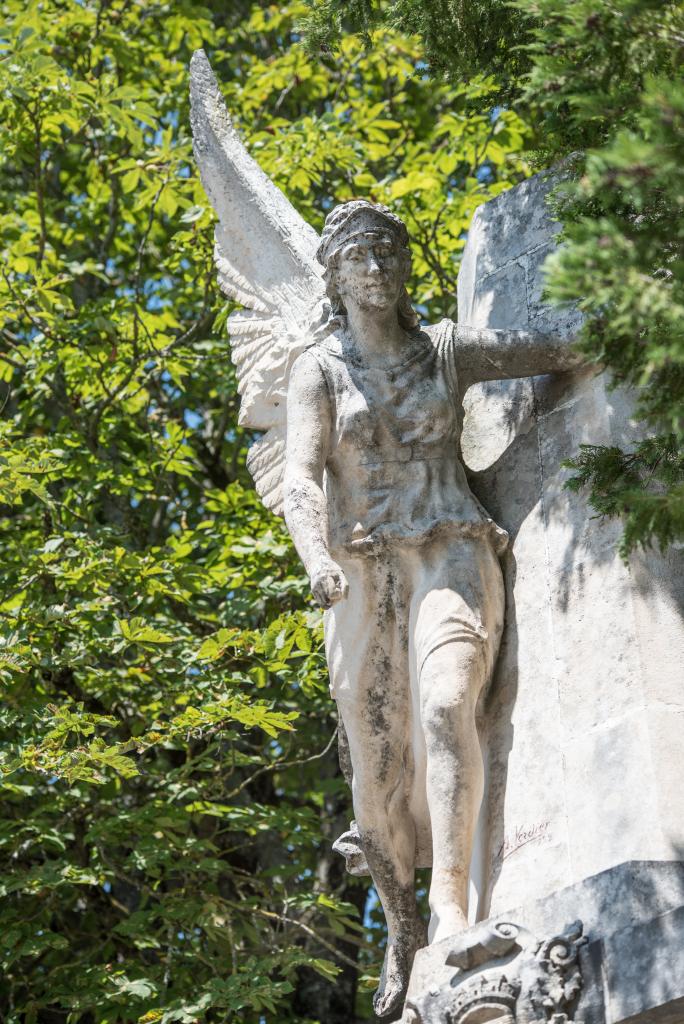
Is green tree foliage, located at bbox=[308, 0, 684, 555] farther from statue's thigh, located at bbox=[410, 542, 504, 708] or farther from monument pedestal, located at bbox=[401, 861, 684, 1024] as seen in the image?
monument pedestal, located at bbox=[401, 861, 684, 1024]

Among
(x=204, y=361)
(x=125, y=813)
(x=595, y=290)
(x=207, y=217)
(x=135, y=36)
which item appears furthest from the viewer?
(x=135, y=36)

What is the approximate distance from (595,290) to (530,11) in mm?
1022

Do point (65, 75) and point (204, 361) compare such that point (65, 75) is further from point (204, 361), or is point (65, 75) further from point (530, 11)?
point (530, 11)

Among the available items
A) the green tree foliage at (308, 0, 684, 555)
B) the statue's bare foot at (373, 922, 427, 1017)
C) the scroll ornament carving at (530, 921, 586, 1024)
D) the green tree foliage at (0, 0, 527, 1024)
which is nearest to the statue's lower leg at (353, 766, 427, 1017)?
the statue's bare foot at (373, 922, 427, 1017)

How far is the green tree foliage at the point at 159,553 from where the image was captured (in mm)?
8555

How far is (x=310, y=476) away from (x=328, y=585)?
62cm

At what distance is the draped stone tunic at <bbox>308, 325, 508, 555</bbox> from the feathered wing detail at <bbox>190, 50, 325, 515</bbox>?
706 millimetres

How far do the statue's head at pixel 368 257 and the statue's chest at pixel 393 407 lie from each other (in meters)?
0.24

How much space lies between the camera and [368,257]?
5848 mm

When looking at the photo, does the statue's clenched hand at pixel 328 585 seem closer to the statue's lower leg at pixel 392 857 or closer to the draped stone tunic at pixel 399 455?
the draped stone tunic at pixel 399 455

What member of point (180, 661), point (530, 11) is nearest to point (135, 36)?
point (180, 661)

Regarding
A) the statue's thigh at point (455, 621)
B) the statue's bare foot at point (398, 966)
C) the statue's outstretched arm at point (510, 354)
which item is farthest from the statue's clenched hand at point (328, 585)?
the statue's bare foot at point (398, 966)

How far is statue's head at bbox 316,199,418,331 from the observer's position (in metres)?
5.84

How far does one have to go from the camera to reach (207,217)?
33.0ft
